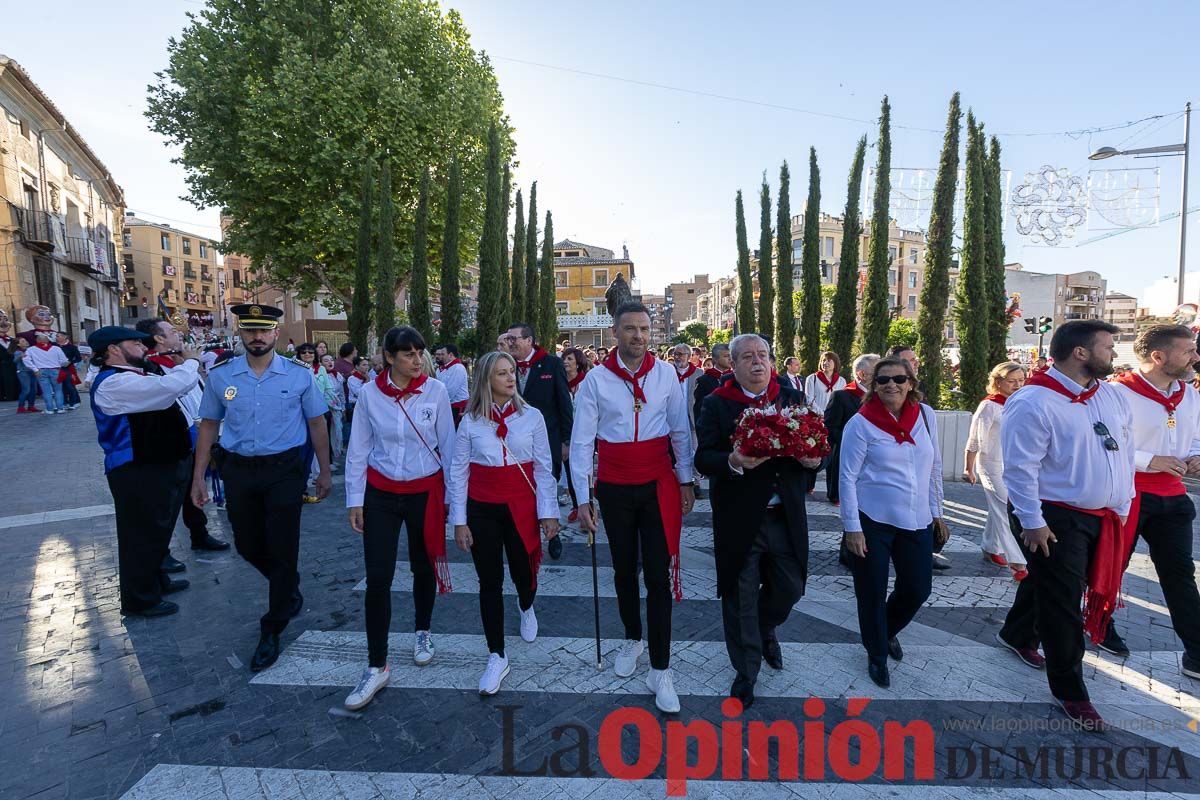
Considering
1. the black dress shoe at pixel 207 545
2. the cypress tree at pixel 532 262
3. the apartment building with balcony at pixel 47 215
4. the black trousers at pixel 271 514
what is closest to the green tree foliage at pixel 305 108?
the cypress tree at pixel 532 262

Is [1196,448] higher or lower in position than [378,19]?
lower

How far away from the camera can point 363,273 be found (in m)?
18.8

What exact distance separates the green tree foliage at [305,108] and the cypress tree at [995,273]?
16169 millimetres

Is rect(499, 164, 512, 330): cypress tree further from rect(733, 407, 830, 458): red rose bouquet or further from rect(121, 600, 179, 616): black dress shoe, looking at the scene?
rect(733, 407, 830, 458): red rose bouquet

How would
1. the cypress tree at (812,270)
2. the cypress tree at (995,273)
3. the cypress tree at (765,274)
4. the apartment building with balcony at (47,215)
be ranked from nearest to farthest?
Result: the cypress tree at (995,273) < the cypress tree at (812,270) < the apartment building with balcony at (47,215) < the cypress tree at (765,274)

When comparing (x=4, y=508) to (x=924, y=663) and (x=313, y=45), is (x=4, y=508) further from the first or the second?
(x=313, y=45)

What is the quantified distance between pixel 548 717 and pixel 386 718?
919mm

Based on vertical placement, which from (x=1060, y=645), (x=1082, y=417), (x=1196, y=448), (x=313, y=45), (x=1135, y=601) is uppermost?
(x=313, y=45)

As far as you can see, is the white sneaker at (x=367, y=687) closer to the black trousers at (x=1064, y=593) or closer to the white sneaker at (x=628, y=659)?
the white sneaker at (x=628, y=659)

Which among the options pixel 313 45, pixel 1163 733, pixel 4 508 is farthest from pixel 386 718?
pixel 313 45

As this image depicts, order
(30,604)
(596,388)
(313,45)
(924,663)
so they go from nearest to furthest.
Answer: (596,388)
(924,663)
(30,604)
(313,45)

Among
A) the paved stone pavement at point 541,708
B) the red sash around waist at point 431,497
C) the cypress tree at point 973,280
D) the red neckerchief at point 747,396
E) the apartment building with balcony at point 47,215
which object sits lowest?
the paved stone pavement at point 541,708

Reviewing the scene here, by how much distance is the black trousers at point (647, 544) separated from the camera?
3.36 meters

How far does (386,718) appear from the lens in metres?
3.22
